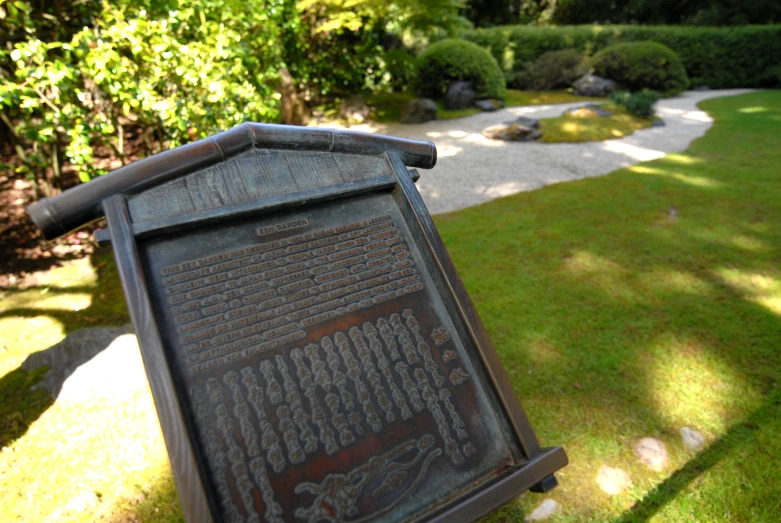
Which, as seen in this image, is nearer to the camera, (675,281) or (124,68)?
(124,68)

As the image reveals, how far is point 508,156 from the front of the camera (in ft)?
25.8

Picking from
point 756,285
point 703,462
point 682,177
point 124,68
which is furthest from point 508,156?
point 703,462

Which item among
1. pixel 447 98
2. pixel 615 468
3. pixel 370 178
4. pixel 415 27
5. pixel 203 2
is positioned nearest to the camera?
pixel 370 178

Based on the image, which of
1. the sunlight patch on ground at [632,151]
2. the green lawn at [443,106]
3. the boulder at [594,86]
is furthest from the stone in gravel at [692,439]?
the boulder at [594,86]

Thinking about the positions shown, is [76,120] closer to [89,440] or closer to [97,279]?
[97,279]

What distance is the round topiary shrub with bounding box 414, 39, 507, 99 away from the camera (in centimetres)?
1144

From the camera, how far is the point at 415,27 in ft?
30.7

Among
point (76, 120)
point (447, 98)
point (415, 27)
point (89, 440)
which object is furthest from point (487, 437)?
point (447, 98)

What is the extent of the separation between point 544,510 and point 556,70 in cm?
1502

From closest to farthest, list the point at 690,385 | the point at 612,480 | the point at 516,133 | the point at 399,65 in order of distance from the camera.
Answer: the point at 612,480 < the point at 690,385 < the point at 516,133 < the point at 399,65

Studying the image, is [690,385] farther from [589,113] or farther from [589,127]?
[589,113]

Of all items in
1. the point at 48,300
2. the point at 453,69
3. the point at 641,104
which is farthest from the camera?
the point at 453,69

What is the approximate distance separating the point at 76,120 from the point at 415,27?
7.29 m

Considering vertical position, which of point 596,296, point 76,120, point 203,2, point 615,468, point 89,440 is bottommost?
point 615,468
